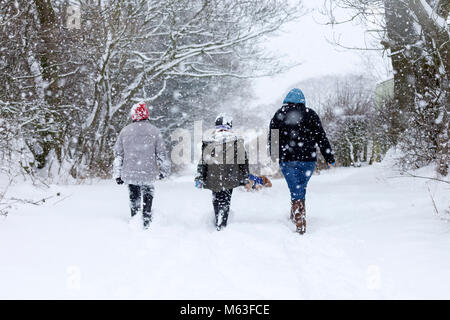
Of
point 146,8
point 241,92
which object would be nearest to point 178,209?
point 146,8

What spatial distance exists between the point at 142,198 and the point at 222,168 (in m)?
1.16


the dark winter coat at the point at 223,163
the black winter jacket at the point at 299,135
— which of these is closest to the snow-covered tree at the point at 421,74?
the black winter jacket at the point at 299,135

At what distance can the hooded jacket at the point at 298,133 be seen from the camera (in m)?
4.81

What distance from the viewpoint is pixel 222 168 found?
4.89m

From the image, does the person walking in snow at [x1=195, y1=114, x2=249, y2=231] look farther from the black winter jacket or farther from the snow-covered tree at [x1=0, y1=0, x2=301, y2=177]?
the snow-covered tree at [x1=0, y1=0, x2=301, y2=177]

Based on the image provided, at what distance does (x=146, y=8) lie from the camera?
10.7 meters

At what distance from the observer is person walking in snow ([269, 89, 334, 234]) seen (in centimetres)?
480

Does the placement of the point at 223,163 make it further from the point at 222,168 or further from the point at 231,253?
the point at 231,253

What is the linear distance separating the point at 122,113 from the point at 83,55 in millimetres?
3984

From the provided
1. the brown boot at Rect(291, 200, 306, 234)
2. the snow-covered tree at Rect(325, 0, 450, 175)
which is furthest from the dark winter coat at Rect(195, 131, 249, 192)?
the snow-covered tree at Rect(325, 0, 450, 175)

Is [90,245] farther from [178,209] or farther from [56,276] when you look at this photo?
[178,209]


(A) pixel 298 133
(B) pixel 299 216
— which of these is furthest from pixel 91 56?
(B) pixel 299 216

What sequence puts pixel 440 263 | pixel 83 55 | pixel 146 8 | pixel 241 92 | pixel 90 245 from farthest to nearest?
pixel 241 92 → pixel 146 8 → pixel 83 55 → pixel 90 245 → pixel 440 263

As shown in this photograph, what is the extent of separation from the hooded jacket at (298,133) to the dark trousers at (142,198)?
174cm
